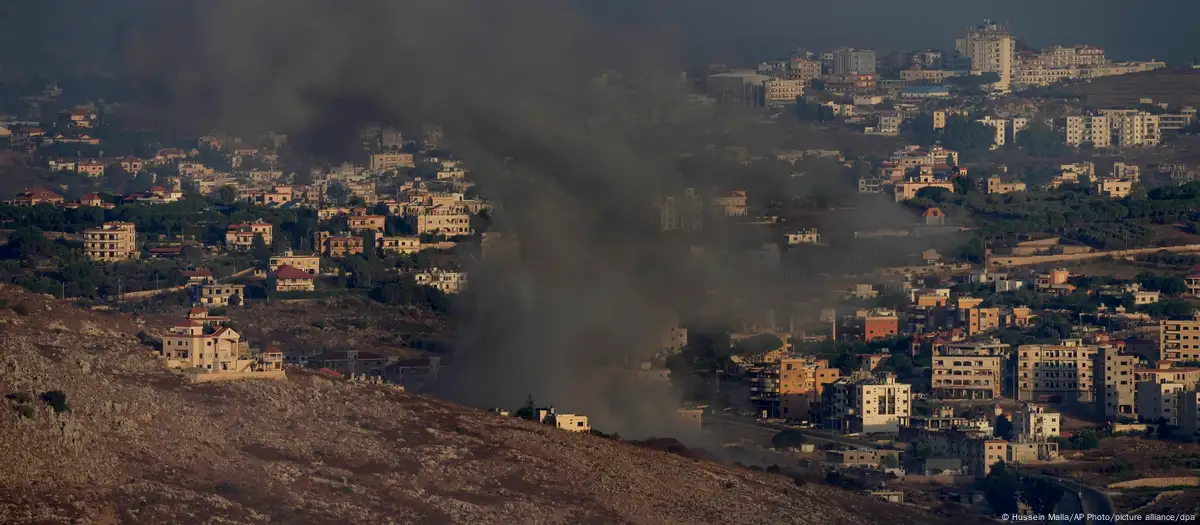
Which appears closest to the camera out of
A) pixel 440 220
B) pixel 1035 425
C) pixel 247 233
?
pixel 1035 425

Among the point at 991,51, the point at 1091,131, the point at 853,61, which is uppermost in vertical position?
the point at 991,51

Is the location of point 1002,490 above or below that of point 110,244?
below

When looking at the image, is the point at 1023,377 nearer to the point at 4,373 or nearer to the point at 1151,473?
the point at 1151,473

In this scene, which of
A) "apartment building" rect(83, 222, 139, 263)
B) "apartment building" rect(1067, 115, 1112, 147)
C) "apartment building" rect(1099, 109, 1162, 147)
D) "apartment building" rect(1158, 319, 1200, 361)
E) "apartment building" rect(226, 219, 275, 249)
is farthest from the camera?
"apartment building" rect(1067, 115, 1112, 147)

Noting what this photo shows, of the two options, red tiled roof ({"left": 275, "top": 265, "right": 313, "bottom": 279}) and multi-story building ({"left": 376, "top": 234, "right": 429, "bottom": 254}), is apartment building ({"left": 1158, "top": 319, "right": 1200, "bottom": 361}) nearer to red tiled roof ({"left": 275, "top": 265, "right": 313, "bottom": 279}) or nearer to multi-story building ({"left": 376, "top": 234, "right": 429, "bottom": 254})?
red tiled roof ({"left": 275, "top": 265, "right": 313, "bottom": 279})

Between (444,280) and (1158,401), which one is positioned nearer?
(1158,401)

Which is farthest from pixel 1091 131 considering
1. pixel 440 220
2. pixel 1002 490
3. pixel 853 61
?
pixel 1002 490

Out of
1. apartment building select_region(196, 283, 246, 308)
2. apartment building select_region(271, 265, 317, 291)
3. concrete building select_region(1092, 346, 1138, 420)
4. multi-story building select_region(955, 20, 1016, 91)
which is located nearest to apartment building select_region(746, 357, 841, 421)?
concrete building select_region(1092, 346, 1138, 420)

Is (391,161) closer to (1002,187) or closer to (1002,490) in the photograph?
(1002,187)
